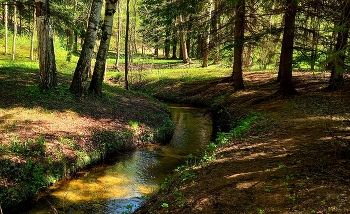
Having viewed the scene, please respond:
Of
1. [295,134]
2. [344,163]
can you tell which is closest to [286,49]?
[295,134]

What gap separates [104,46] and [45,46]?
2.49 metres

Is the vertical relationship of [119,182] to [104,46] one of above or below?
below

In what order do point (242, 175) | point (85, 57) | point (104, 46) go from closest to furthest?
1. point (242, 175)
2. point (85, 57)
3. point (104, 46)

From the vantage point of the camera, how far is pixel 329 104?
11.9 metres

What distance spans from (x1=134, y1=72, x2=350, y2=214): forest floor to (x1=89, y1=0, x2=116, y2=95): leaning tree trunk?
6.81 m

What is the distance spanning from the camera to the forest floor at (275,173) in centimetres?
488

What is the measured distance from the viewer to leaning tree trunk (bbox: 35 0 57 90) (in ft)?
36.3

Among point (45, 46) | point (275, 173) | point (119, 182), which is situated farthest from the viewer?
point (45, 46)

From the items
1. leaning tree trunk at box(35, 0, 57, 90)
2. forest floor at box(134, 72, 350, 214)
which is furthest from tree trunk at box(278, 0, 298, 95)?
leaning tree trunk at box(35, 0, 57, 90)

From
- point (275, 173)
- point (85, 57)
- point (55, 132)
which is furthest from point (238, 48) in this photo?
point (275, 173)

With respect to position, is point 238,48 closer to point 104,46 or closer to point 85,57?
point 104,46

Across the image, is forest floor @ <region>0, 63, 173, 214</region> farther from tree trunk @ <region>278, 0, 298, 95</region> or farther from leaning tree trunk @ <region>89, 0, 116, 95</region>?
tree trunk @ <region>278, 0, 298, 95</region>

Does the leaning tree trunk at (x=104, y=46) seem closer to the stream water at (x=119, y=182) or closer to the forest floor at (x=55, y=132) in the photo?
the forest floor at (x=55, y=132)

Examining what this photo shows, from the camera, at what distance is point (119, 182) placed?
835cm
